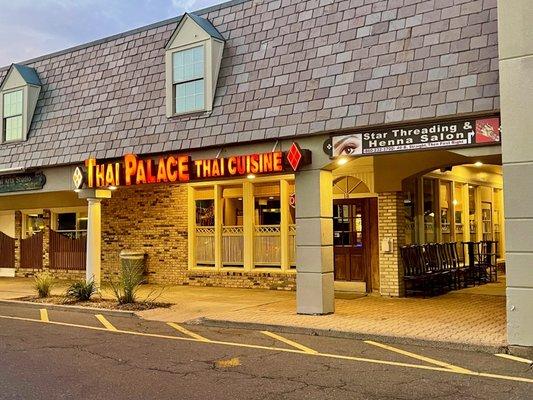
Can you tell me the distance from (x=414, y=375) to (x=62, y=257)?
55.2 ft

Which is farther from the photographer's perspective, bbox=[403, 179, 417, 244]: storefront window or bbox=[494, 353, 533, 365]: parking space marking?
bbox=[403, 179, 417, 244]: storefront window

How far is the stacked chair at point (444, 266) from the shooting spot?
14438 mm

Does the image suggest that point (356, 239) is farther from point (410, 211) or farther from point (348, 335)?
point (348, 335)

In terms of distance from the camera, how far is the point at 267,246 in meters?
16.5

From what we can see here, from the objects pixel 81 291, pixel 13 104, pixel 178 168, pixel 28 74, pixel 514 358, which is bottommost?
pixel 514 358

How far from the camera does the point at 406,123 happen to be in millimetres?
10602

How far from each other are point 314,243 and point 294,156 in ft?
5.69

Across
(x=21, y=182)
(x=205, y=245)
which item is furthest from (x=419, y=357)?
(x=21, y=182)

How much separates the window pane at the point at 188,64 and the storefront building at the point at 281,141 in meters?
0.04

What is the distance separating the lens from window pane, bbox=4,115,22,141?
1738cm

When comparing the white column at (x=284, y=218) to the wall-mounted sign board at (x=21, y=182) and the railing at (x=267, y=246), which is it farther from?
the wall-mounted sign board at (x=21, y=182)

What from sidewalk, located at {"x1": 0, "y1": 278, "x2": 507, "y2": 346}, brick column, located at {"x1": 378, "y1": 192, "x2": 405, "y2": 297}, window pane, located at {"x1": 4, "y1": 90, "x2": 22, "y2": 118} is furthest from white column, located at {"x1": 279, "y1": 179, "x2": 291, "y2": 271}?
window pane, located at {"x1": 4, "y1": 90, "x2": 22, "y2": 118}

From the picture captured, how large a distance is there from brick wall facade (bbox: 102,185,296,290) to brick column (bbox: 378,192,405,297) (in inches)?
153

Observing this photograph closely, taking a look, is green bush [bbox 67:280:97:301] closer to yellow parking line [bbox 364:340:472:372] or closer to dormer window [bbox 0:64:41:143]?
dormer window [bbox 0:64:41:143]
